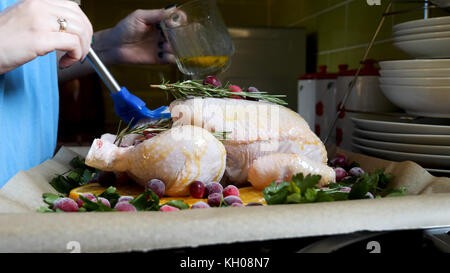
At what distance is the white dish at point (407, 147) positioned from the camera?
74cm

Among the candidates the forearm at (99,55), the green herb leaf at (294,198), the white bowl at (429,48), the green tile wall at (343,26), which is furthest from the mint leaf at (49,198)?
the green tile wall at (343,26)

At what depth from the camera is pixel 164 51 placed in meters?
1.23

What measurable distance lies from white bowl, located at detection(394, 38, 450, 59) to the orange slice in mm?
446

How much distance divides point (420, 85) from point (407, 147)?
119 millimetres

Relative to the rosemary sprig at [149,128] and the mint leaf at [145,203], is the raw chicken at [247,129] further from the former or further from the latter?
the mint leaf at [145,203]

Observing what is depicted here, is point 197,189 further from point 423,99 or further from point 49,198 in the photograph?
point 423,99

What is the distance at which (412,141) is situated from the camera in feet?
2.55

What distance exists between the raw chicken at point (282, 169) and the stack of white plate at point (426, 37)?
34 centimetres

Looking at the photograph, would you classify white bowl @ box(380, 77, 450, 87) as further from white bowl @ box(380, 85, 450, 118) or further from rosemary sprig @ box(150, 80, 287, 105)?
rosemary sprig @ box(150, 80, 287, 105)

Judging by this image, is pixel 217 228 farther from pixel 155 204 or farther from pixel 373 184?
pixel 373 184

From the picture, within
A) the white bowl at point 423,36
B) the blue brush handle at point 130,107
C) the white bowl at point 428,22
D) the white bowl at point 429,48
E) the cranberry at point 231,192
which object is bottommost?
the cranberry at point 231,192

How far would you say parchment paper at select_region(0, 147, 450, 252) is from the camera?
421 mm
